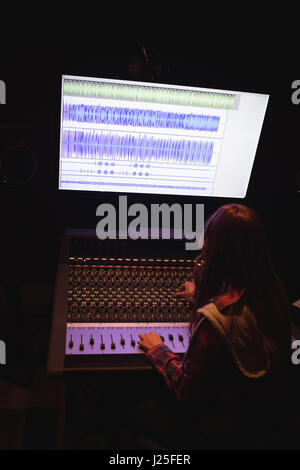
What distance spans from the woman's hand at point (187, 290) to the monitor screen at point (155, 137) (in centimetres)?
42

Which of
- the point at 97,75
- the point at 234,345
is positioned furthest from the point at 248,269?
the point at 97,75

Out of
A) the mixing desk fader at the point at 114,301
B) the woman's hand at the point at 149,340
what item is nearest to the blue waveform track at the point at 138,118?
the mixing desk fader at the point at 114,301

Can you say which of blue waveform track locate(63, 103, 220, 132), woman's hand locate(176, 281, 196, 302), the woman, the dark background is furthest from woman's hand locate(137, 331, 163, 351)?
blue waveform track locate(63, 103, 220, 132)

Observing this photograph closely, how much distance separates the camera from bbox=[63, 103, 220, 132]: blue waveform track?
1.34 m

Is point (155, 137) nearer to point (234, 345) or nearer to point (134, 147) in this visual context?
point (134, 147)

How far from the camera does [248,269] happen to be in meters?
1.03

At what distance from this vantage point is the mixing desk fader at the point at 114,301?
3.40ft

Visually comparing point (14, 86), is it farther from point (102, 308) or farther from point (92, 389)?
point (92, 389)

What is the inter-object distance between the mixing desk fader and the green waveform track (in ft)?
1.66

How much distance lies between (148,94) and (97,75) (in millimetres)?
190

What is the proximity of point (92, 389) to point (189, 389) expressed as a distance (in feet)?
2.90

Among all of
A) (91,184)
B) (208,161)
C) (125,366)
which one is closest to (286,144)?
(208,161)

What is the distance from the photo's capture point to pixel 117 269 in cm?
130

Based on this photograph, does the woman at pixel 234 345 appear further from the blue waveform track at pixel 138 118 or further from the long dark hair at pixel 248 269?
the blue waveform track at pixel 138 118
